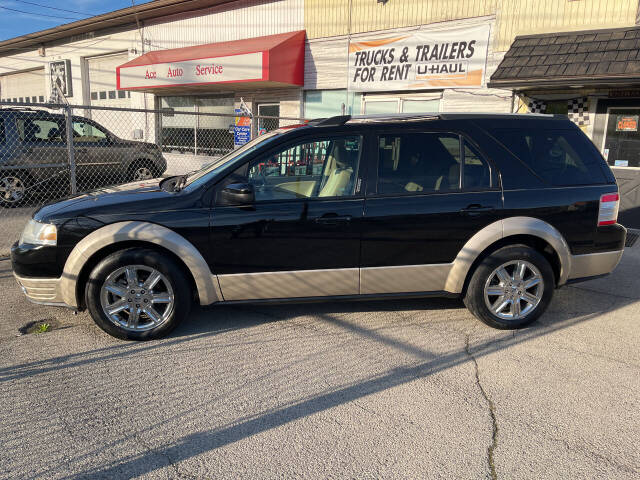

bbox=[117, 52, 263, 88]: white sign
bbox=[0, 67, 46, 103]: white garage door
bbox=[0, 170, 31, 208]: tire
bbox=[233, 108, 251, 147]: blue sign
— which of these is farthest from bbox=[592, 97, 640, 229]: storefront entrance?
bbox=[0, 67, 46, 103]: white garage door

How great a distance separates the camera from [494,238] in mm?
4246

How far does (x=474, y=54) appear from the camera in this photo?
1120 cm

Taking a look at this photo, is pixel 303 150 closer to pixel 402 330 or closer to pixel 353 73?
pixel 402 330

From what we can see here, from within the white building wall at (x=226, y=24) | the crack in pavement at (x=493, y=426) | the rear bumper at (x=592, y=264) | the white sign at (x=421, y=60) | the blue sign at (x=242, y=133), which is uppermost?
the white building wall at (x=226, y=24)

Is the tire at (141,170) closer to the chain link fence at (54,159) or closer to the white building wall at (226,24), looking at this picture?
the chain link fence at (54,159)

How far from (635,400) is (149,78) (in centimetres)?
1622

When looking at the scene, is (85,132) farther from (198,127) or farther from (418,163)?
(418,163)

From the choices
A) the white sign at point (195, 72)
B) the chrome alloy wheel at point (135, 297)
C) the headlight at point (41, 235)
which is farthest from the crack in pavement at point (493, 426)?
the white sign at point (195, 72)

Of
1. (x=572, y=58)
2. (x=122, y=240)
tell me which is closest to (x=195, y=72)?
(x=572, y=58)

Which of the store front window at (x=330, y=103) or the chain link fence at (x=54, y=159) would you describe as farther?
the store front window at (x=330, y=103)

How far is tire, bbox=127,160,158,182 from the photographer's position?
34.7ft

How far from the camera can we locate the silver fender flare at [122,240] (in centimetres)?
388

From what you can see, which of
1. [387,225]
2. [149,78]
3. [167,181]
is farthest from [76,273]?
[149,78]

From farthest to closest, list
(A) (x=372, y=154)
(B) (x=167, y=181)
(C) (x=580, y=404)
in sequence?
1. (B) (x=167, y=181)
2. (A) (x=372, y=154)
3. (C) (x=580, y=404)
